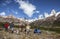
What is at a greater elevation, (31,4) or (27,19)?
(31,4)

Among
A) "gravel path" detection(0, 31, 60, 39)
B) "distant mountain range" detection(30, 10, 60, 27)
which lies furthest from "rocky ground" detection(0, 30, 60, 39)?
"distant mountain range" detection(30, 10, 60, 27)

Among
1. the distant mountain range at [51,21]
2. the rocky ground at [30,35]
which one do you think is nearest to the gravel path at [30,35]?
the rocky ground at [30,35]

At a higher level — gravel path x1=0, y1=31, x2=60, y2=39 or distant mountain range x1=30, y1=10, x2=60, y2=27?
distant mountain range x1=30, y1=10, x2=60, y2=27

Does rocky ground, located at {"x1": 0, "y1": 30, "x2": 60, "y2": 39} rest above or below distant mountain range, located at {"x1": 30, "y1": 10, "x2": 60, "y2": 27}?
below

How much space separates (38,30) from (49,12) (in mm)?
683

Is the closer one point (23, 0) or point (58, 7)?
point (58, 7)

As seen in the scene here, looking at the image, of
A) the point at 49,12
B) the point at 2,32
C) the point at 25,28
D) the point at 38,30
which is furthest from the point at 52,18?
the point at 2,32

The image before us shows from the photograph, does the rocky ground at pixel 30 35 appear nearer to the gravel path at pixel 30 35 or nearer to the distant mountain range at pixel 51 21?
the gravel path at pixel 30 35

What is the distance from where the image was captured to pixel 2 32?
5.66m

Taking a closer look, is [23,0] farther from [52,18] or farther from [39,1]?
[52,18]

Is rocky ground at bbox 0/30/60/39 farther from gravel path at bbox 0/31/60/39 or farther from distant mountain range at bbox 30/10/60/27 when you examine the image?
distant mountain range at bbox 30/10/60/27

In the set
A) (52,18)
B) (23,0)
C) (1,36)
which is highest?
(23,0)

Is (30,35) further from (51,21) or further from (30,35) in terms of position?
(51,21)

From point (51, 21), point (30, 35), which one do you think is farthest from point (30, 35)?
point (51, 21)
